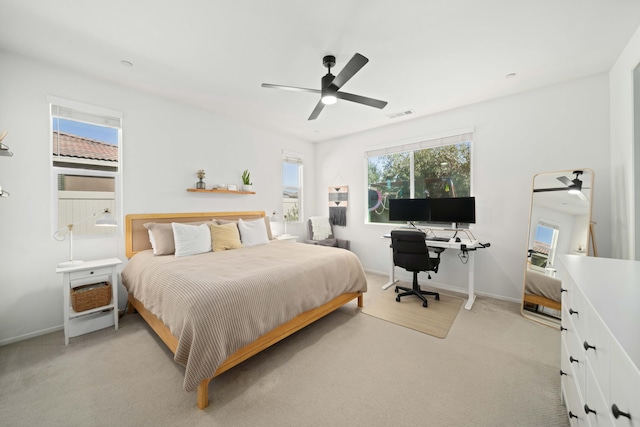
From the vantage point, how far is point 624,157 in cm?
240

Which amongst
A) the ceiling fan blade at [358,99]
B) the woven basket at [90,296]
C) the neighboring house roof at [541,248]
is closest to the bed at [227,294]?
the woven basket at [90,296]

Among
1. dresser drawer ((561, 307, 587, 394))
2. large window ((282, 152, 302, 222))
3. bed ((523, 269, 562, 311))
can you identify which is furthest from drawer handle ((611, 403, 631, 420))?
large window ((282, 152, 302, 222))

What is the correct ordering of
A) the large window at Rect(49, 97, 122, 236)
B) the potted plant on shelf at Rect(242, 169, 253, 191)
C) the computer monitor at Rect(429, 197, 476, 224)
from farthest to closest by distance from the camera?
the potted plant on shelf at Rect(242, 169, 253, 191), the computer monitor at Rect(429, 197, 476, 224), the large window at Rect(49, 97, 122, 236)

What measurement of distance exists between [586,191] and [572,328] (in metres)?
2.23

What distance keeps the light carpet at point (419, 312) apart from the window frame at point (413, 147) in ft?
4.26

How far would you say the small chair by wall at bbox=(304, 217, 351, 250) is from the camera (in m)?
5.00

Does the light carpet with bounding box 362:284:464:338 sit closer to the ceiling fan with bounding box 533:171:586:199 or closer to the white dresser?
the white dresser

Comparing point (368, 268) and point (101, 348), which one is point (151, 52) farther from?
point (368, 268)

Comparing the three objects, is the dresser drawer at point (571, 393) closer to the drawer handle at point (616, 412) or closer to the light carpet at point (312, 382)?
the light carpet at point (312, 382)

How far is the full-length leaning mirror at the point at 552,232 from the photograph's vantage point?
276cm

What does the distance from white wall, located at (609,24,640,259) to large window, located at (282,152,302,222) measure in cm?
448

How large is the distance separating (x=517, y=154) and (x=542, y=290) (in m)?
1.74

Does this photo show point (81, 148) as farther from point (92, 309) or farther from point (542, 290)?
point (542, 290)

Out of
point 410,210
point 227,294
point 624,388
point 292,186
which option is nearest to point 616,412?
point 624,388
